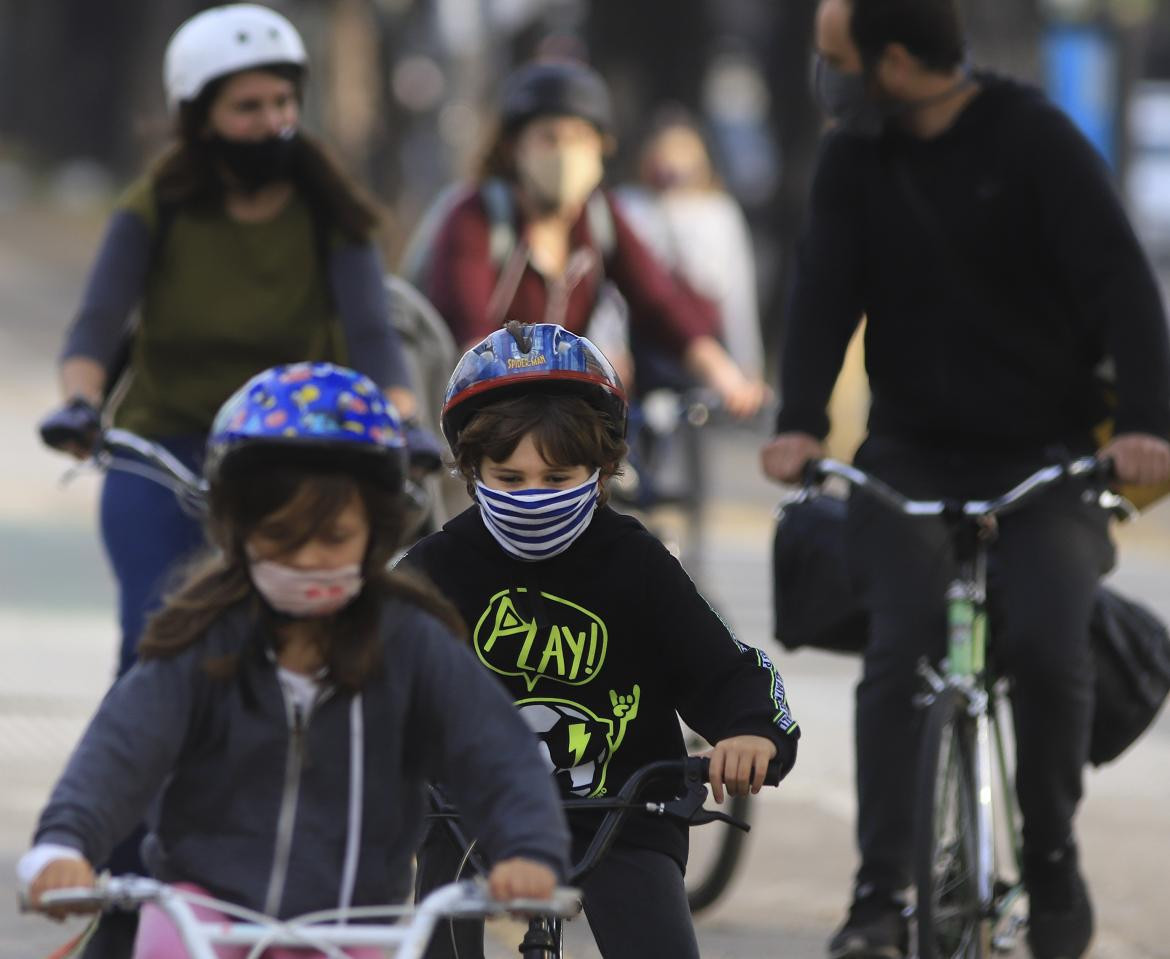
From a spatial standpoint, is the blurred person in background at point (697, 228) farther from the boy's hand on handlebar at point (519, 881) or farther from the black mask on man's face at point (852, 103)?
the boy's hand on handlebar at point (519, 881)

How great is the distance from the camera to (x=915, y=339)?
545cm

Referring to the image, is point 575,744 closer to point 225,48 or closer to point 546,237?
point 225,48

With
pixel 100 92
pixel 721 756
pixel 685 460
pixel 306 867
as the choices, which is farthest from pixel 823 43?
pixel 100 92

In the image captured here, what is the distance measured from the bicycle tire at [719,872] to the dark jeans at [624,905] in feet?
8.24

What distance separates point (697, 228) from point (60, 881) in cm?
1259

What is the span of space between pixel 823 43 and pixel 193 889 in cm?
281

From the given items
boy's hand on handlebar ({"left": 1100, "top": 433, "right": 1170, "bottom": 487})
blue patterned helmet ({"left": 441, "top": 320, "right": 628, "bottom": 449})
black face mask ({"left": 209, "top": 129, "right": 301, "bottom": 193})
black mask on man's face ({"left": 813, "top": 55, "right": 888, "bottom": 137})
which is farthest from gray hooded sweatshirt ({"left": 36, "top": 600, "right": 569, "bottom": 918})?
black face mask ({"left": 209, "top": 129, "right": 301, "bottom": 193})

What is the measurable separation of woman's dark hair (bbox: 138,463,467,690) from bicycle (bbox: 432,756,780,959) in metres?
0.39

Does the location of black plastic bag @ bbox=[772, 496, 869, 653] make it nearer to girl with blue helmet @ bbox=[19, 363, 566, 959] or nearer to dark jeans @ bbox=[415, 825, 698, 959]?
dark jeans @ bbox=[415, 825, 698, 959]

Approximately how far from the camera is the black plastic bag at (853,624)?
18.1 feet

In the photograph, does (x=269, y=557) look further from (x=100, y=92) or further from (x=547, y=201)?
(x=100, y=92)

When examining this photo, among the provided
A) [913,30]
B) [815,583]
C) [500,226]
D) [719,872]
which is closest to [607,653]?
[815,583]

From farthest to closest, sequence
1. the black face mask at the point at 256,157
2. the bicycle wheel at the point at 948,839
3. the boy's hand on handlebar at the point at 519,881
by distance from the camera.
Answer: the black face mask at the point at 256,157
the bicycle wheel at the point at 948,839
the boy's hand on handlebar at the point at 519,881

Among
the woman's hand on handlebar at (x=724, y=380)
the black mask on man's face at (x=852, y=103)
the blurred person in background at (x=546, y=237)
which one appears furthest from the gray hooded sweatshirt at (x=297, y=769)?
the woman's hand on handlebar at (x=724, y=380)
